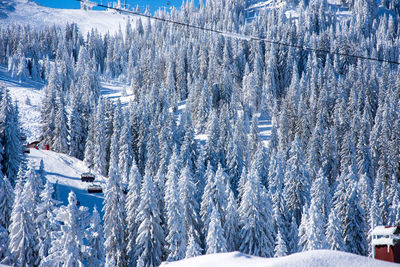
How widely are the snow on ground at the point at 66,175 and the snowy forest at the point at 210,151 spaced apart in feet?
13.0

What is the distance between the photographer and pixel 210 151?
70.6 metres

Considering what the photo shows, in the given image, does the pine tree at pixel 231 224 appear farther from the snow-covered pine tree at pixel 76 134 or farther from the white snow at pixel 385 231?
the snow-covered pine tree at pixel 76 134

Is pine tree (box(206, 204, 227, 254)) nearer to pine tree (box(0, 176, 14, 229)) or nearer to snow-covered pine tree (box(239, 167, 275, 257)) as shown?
snow-covered pine tree (box(239, 167, 275, 257))

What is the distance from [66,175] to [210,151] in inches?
989

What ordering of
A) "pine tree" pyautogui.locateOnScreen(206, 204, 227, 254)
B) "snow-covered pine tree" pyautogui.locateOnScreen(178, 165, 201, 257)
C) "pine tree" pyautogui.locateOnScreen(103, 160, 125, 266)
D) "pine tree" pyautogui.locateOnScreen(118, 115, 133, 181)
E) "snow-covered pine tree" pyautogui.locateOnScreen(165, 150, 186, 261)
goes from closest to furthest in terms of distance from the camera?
1. "pine tree" pyautogui.locateOnScreen(206, 204, 227, 254)
2. "snow-covered pine tree" pyautogui.locateOnScreen(165, 150, 186, 261)
3. "pine tree" pyautogui.locateOnScreen(103, 160, 125, 266)
4. "snow-covered pine tree" pyautogui.locateOnScreen(178, 165, 201, 257)
5. "pine tree" pyautogui.locateOnScreen(118, 115, 133, 181)

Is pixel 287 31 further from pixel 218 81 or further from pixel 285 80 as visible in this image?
pixel 218 81

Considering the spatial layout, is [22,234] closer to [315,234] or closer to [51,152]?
[315,234]

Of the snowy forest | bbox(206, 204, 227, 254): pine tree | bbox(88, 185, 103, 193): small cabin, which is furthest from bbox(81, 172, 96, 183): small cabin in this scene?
bbox(206, 204, 227, 254): pine tree

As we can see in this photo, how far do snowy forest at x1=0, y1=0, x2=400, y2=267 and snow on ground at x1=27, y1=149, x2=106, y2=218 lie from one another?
Result: 156 inches

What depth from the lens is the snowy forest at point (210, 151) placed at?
38.2 m

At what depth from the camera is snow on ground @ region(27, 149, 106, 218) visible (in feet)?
185

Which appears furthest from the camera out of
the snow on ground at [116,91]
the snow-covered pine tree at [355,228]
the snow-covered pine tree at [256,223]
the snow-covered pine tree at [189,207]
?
the snow on ground at [116,91]

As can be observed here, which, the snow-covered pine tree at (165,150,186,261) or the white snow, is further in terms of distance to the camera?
the snow-covered pine tree at (165,150,186,261)

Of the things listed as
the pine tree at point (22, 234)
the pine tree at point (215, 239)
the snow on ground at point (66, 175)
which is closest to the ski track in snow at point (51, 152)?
the snow on ground at point (66, 175)
